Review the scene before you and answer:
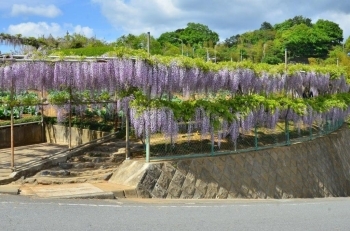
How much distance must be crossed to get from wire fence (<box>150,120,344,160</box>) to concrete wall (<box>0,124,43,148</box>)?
19.4 feet

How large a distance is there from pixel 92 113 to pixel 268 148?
23.6 ft

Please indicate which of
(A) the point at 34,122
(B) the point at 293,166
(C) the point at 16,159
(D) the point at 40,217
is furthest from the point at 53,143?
(D) the point at 40,217

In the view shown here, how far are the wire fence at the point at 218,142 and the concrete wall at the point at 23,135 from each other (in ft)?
19.4

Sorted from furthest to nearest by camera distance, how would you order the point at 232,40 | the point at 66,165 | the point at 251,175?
the point at 232,40 < the point at 251,175 < the point at 66,165

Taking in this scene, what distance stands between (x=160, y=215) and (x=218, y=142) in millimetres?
4936

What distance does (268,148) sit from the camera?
13.6 m

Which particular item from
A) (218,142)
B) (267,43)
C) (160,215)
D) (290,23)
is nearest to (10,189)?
(160,215)

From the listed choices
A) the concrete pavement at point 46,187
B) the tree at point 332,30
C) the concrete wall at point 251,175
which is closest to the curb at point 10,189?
the concrete pavement at point 46,187

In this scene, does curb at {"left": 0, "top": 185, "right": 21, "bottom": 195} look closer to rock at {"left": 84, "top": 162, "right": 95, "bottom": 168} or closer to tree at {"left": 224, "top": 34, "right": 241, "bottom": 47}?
rock at {"left": 84, "top": 162, "right": 95, "bottom": 168}

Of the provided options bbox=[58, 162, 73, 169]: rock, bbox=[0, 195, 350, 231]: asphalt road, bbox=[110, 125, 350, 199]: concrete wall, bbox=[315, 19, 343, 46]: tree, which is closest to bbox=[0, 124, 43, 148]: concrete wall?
bbox=[58, 162, 73, 169]: rock

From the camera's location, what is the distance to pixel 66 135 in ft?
52.8

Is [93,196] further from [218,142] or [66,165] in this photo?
[218,142]

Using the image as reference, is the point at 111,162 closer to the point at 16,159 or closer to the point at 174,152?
the point at 174,152

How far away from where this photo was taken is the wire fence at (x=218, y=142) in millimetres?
11758
